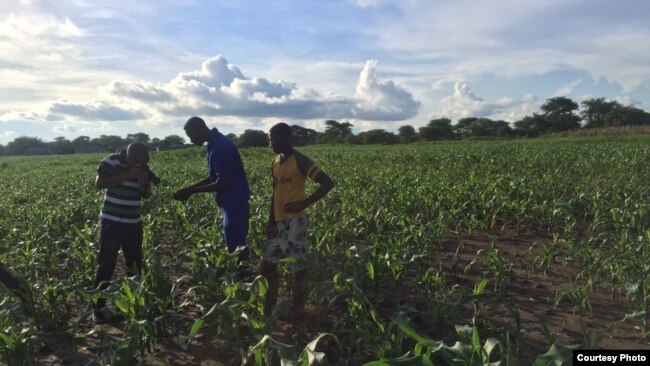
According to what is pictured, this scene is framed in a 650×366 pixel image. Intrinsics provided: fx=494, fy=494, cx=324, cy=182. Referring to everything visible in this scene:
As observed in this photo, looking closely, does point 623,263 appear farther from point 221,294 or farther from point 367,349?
point 221,294

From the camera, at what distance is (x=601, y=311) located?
13.5 feet

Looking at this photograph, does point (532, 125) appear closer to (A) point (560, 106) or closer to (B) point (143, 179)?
(A) point (560, 106)

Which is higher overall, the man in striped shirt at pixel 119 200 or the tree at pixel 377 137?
the tree at pixel 377 137

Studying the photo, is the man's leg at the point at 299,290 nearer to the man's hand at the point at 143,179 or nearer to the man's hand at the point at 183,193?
the man's hand at the point at 183,193

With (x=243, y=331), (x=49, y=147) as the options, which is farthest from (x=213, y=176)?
Answer: (x=49, y=147)

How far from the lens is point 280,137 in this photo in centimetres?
396

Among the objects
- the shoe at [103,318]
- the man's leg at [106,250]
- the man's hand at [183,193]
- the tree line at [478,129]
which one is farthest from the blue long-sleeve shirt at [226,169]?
the tree line at [478,129]

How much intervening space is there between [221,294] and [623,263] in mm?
3493

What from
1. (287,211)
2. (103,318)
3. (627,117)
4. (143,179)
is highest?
(627,117)

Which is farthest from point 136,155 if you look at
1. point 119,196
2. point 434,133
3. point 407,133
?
point 407,133

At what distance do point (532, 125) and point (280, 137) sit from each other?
211ft

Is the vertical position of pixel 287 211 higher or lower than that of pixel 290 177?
lower

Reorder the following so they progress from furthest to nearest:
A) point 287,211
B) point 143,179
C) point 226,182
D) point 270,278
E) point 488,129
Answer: point 488,129 < point 226,182 < point 143,179 < point 270,278 < point 287,211

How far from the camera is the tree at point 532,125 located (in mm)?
59969
